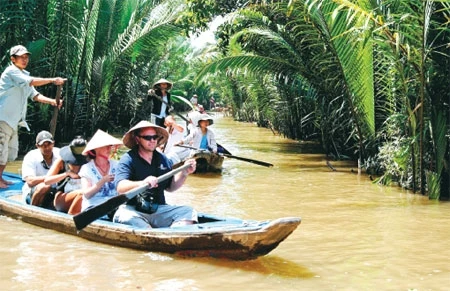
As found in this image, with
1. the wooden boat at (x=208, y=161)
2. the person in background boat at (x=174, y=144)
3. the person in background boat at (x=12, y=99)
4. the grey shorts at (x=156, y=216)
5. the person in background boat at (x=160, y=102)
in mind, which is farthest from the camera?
the person in background boat at (x=174, y=144)

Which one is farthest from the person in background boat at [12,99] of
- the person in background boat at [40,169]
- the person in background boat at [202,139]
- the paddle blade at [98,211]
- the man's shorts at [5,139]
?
the person in background boat at [202,139]

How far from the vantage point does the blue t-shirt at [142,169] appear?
18.4ft

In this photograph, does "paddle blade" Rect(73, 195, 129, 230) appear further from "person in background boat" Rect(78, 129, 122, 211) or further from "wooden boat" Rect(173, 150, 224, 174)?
"wooden boat" Rect(173, 150, 224, 174)

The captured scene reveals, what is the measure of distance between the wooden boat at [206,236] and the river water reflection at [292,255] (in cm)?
9

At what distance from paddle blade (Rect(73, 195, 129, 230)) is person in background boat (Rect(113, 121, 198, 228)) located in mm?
138

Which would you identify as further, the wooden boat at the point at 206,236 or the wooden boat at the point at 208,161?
the wooden boat at the point at 208,161

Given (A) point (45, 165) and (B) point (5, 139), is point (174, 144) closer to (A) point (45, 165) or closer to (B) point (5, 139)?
(B) point (5, 139)

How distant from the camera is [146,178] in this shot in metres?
5.51

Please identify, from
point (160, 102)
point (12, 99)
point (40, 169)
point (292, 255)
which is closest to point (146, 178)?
point (292, 255)

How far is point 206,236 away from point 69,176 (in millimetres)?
1934

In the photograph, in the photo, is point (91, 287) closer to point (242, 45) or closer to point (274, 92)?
point (242, 45)

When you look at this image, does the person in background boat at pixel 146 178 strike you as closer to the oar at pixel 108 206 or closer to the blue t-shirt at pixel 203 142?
the oar at pixel 108 206

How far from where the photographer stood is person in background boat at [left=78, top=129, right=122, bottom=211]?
5.87 m

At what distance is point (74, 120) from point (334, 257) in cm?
1144
